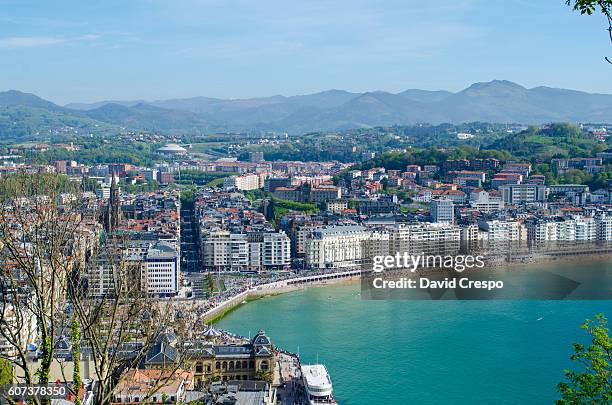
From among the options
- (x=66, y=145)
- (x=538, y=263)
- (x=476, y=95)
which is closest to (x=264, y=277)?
(x=538, y=263)

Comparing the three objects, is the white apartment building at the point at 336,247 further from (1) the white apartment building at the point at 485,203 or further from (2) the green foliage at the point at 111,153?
(2) the green foliage at the point at 111,153

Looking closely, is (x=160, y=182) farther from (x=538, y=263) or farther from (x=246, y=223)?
(x=538, y=263)

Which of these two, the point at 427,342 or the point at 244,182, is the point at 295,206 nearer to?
the point at 244,182

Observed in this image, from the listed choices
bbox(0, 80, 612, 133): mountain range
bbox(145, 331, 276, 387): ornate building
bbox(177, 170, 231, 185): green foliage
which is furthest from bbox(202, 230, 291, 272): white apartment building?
bbox(0, 80, 612, 133): mountain range

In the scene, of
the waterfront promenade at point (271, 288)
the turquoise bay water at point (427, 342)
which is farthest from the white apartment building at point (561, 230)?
the turquoise bay water at point (427, 342)

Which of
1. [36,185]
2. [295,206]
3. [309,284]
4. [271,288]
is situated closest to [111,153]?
[295,206]

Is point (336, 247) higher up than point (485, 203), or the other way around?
point (485, 203)
